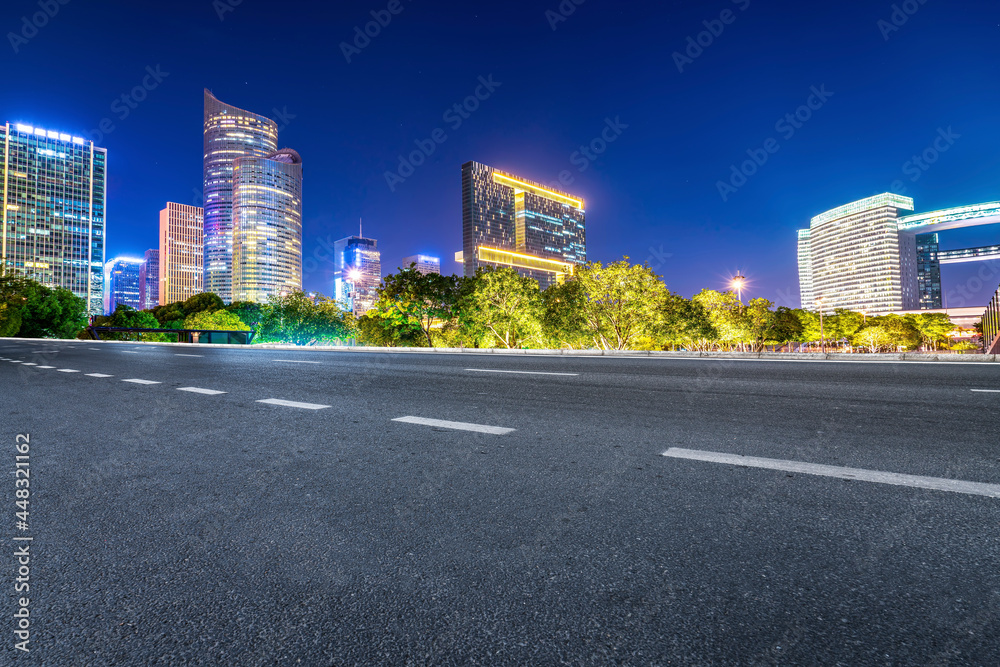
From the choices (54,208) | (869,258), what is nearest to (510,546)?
(54,208)

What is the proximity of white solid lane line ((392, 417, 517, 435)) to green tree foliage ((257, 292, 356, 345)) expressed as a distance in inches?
1914

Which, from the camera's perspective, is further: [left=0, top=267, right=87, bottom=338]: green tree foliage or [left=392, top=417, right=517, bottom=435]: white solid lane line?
[left=0, top=267, right=87, bottom=338]: green tree foliage

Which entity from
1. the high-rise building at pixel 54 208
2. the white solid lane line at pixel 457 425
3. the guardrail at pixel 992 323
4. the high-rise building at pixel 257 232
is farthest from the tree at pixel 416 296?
the high-rise building at pixel 257 232

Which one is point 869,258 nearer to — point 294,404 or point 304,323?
point 304,323

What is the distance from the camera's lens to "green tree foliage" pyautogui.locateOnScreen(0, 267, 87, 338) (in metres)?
54.4

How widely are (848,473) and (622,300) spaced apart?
25538 millimetres

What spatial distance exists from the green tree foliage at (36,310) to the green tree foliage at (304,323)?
28.1m

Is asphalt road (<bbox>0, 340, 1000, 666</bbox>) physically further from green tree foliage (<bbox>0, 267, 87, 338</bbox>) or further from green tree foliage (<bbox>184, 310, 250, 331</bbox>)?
green tree foliage (<bbox>184, 310, 250, 331</bbox>)

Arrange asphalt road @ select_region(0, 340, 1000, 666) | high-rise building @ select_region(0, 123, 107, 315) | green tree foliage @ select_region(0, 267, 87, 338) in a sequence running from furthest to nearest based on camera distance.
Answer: high-rise building @ select_region(0, 123, 107, 315) < green tree foliage @ select_region(0, 267, 87, 338) < asphalt road @ select_region(0, 340, 1000, 666)

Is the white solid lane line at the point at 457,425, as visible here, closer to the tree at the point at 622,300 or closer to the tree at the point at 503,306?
the tree at the point at 622,300

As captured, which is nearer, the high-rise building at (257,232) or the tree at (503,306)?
the tree at (503,306)

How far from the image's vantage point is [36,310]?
59188mm

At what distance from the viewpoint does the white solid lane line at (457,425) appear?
12.0 ft

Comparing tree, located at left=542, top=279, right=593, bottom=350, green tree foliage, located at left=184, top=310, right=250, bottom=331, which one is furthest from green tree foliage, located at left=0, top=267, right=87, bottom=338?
tree, located at left=542, top=279, right=593, bottom=350
